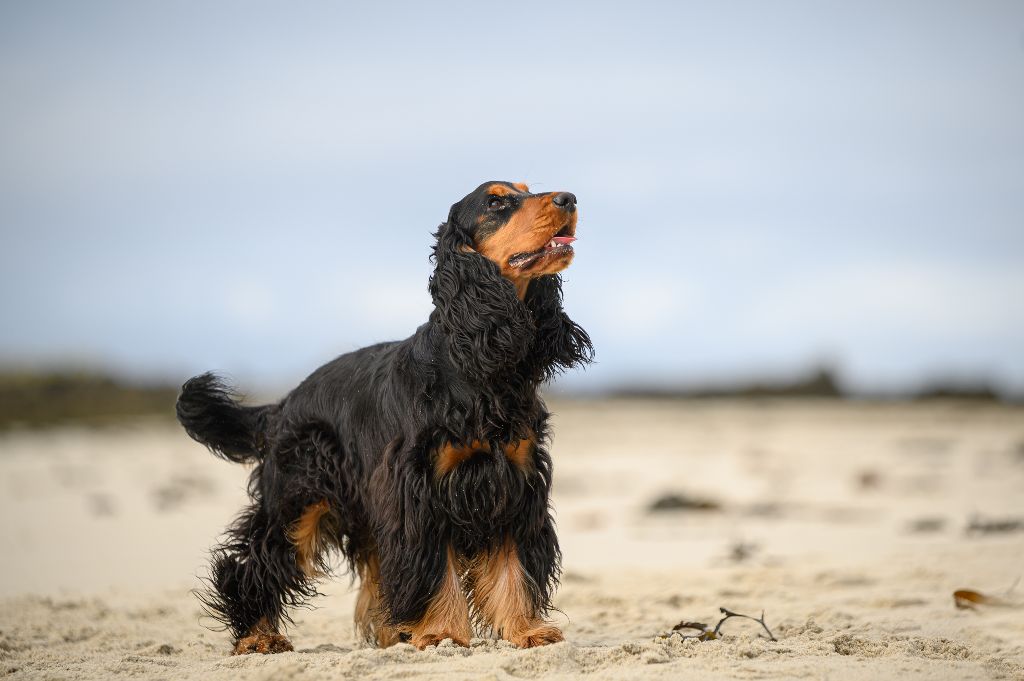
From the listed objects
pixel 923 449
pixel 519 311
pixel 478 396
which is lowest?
pixel 923 449

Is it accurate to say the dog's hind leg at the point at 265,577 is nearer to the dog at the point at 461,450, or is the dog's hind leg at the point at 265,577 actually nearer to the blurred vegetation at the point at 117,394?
the dog at the point at 461,450

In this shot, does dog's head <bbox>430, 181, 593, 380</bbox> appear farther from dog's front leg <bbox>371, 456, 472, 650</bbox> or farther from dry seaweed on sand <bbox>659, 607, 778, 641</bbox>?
dry seaweed on sand <bbox>659, 607, 778, 641</bbox>

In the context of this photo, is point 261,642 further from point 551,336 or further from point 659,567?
point 659,567

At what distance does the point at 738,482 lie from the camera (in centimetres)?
1202

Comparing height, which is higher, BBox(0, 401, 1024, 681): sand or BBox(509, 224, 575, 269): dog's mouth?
BBox(509, 224, 575, 269): dog's mouth

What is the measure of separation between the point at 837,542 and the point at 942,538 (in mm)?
730

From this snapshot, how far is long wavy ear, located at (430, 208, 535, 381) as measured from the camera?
464cm

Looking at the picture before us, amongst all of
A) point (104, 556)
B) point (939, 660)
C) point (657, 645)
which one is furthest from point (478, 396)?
point (104, 556)

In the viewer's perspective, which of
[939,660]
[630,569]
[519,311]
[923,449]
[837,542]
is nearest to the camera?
[939,660]

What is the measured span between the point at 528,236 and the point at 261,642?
224 cm

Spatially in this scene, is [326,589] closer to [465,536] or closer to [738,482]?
[465,536]

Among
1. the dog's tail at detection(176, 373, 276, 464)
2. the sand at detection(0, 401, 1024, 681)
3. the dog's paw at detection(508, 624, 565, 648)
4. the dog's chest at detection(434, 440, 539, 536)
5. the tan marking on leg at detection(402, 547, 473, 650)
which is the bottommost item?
the sand at detection(0, 401, 1024, 681)

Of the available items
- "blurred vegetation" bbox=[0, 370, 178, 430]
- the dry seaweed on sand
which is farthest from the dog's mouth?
"blurred vegetation" bbox=[0, 370, 178, 430]

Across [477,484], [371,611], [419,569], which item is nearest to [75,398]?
[371,611]
